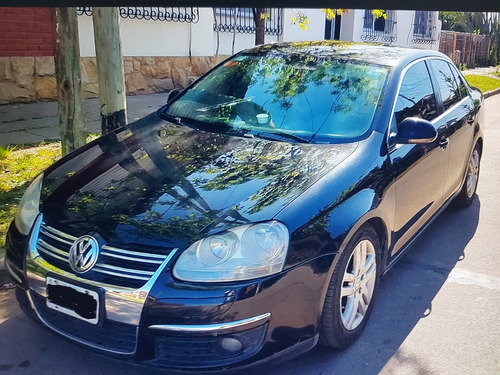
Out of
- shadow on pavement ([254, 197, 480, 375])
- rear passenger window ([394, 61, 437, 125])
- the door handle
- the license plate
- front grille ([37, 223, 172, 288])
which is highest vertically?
rear passenger window ([394, 61, 437, 125])

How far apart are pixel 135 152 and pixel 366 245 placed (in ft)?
4.99

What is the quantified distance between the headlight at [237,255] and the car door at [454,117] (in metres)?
2.23

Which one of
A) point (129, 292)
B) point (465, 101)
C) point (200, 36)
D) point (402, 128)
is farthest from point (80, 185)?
point (200, 36)

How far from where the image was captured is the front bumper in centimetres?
227

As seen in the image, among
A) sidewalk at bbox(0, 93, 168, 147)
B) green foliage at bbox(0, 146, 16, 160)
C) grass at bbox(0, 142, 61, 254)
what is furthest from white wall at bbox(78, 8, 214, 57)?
green foliage at bbox(0, 146, 16, 160)

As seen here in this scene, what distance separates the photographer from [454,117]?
4359mm

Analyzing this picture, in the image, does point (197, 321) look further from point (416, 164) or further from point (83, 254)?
point (416, 164)

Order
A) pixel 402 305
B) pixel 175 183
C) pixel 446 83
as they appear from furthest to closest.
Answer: pixel 446 83
pixel 402 305
pixel 175 183

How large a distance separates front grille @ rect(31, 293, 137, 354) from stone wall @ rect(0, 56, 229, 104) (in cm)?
638

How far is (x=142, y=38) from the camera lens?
396 inches

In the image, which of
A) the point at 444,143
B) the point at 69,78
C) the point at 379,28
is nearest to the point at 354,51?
the point at 444,143

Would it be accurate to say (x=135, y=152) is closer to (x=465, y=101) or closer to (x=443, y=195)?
(x=443, y=195)

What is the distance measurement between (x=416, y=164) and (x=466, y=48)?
24.0 meters

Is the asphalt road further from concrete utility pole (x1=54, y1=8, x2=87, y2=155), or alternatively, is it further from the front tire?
concrete utility pole (x1=54, y1=8, x2=87, y2=155)
